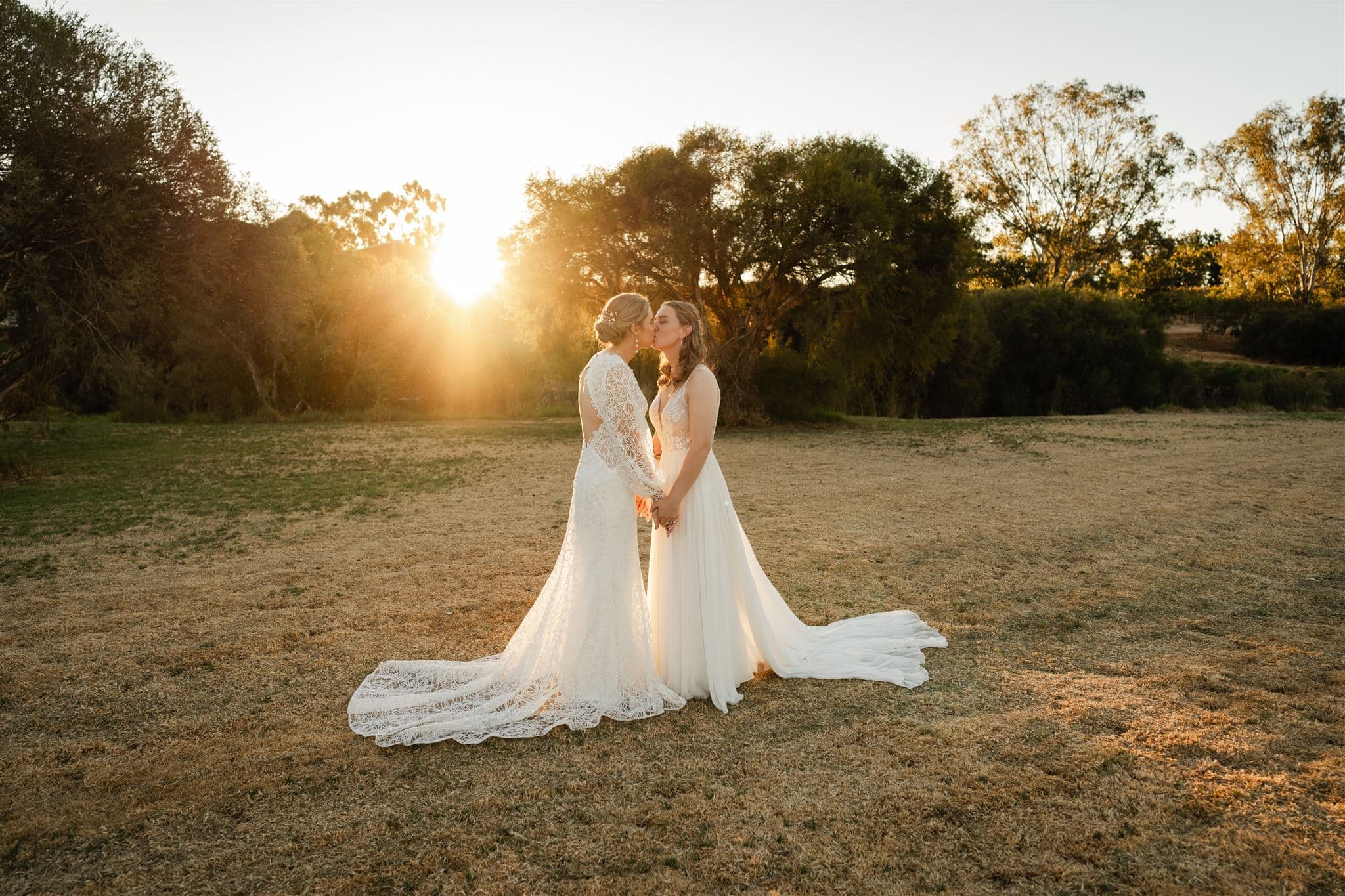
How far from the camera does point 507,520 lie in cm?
909

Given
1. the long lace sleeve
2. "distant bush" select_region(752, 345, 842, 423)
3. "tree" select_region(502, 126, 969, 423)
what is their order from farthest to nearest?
"distant bush" select_region(752, 345, 842, 423) < "tree" select_region(502, 126, 969, 423) < the long lace sleeve

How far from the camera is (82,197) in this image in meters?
11.5

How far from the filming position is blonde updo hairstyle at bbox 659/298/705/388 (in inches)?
165

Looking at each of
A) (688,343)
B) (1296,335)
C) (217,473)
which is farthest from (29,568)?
(1296,335)

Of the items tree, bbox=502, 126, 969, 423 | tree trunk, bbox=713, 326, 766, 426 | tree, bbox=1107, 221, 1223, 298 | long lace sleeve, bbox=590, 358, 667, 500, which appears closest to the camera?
long lace sleeve, bbox=590, 358, 667, 500

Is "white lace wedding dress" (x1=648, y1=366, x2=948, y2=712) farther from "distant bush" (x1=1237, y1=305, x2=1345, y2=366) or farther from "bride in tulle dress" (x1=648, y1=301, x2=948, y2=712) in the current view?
"distant bush" (x1=1237, y1=305, x2=1345, y2=366)

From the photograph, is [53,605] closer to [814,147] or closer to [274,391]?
[814,147]

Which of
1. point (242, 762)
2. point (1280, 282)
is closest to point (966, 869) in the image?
point (242, 762)

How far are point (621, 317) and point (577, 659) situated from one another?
1.76m

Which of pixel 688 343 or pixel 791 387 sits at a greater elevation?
pixel 688 343

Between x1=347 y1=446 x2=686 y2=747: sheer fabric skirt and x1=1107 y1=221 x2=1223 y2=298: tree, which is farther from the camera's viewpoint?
x1=1107 y1=221 x2=1223 y2=298: tree

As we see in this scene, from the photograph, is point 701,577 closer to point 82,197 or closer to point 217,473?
point 217,473

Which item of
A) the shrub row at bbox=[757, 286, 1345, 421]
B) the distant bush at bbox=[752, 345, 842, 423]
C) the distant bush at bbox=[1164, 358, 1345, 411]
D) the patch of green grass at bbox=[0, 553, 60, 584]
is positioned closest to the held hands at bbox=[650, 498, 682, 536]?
the patch of green grass at bbox=[0, 553, 60, 584]

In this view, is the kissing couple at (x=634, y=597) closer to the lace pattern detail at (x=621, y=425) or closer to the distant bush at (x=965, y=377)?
the lace pattern detail at (x=621, y=425)
